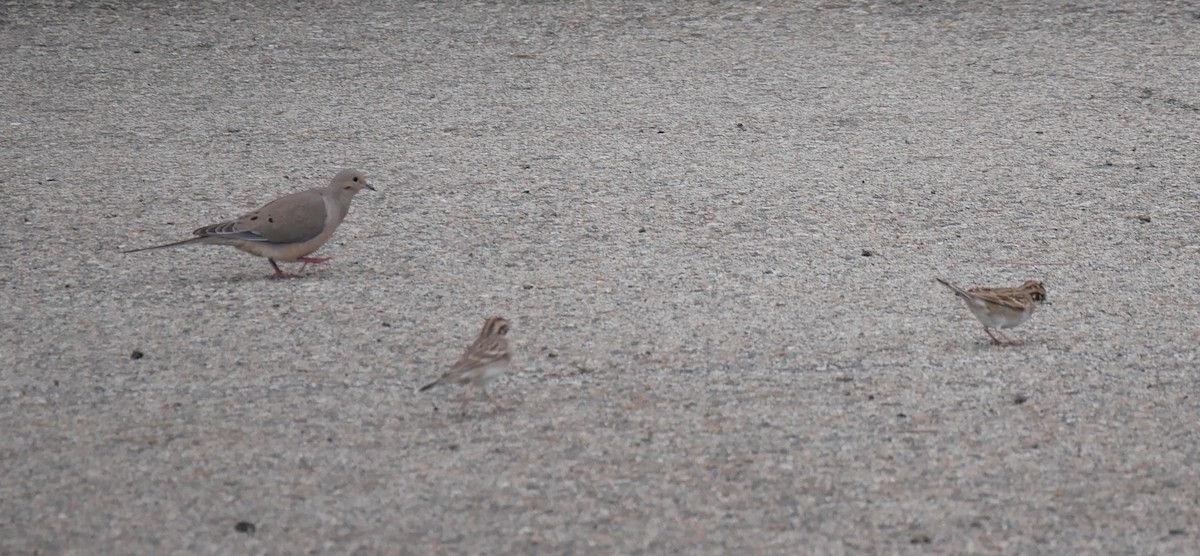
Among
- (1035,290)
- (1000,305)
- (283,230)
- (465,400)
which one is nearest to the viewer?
(465,400)

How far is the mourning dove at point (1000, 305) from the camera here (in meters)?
5.80

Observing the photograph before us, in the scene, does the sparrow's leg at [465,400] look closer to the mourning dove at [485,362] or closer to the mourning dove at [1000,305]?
the mourning dove at [485,362]

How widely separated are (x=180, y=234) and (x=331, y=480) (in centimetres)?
330

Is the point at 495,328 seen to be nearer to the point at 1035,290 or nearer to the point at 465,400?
the point at 465,400

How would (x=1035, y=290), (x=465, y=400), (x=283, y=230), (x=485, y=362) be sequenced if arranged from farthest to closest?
(x=283, y=230) → (x=1035, y=290) → (x=465, y=400) → (x=485, y=362)

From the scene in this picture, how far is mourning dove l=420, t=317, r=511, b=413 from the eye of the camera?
508cm

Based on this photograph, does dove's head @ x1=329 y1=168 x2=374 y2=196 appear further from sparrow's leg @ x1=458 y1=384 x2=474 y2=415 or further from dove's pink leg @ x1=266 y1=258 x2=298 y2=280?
sparrow's leg @ x1=458 y1=384 x2=474 y2=415

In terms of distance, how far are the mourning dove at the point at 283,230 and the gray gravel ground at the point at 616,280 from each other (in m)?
0.19

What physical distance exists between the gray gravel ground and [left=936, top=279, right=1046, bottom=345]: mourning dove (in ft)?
0.47


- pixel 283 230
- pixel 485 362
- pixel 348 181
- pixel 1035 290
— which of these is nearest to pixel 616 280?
pixel 348 181

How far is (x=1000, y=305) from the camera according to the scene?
5.79 m

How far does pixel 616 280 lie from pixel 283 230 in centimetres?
163

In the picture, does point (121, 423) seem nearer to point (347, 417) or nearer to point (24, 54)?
point (347, 417)

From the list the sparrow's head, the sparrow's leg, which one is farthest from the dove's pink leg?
the sparrow's head
